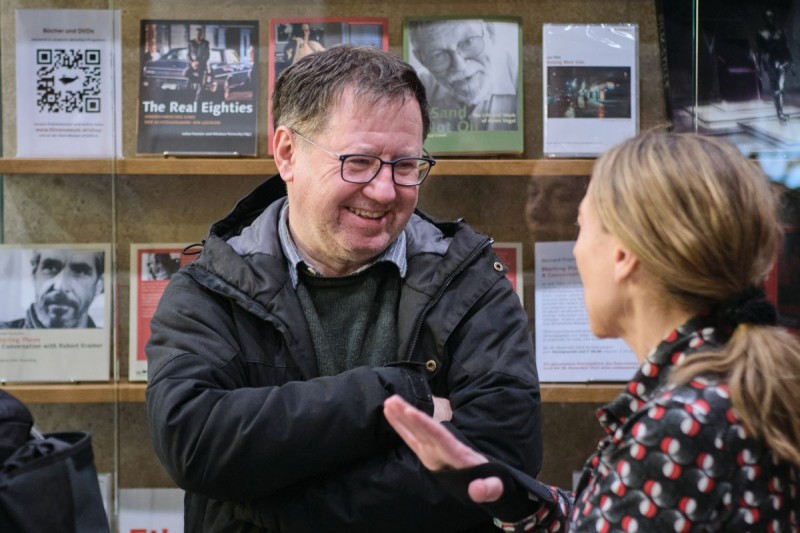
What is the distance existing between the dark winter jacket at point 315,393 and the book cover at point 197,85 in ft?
3.32

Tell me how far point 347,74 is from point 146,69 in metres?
1.32

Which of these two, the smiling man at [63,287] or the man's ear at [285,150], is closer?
the man's ear at [285,150]

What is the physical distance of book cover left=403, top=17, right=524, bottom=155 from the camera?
2.98 m

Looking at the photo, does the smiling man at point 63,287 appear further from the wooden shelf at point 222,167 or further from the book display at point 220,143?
the wooden shelf at point 222,167

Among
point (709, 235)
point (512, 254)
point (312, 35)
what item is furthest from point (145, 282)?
point (709, 235)

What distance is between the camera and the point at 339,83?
189 cm

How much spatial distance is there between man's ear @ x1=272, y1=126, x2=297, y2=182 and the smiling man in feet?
4.06

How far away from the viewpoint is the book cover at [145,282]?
9.89 ft

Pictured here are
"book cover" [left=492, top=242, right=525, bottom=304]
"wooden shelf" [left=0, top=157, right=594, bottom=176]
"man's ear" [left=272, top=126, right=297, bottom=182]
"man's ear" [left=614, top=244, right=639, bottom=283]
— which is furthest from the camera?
"book cover" [left=492, top=242, right=525, bottom=304]

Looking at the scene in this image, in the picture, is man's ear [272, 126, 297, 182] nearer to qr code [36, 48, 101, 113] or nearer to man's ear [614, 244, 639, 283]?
man's ear [614, 244, 639, 283]

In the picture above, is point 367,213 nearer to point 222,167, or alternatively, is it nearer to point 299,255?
point 299,255

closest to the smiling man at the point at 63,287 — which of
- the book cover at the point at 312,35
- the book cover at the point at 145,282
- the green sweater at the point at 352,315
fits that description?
the book cover at the point at 145,282

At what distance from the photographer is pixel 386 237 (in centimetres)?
191

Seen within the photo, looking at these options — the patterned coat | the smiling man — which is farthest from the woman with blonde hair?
the smiling man
